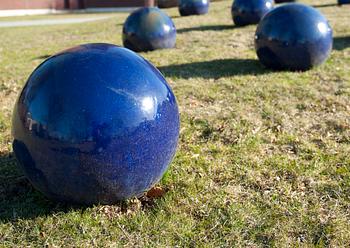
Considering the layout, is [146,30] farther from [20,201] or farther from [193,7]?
[193,7]

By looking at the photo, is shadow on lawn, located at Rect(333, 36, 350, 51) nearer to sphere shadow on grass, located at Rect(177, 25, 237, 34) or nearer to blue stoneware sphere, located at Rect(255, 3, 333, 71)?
blue stoneware sphere, located at Rect(255, 3, 333, 71)

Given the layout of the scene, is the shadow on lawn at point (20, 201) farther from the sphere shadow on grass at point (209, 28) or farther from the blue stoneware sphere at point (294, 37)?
the sphere shadow on grass at point (209, 28)

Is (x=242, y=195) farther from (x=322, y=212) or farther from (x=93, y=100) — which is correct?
(x=93, y=100)

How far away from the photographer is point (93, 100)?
367cm

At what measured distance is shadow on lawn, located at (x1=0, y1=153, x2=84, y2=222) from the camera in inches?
164

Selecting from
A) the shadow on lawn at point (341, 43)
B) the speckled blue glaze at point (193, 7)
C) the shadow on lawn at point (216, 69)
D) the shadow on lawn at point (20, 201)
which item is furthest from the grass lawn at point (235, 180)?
the speckled blue glaze at point (193, 7)

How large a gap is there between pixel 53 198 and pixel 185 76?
5137 millimetres

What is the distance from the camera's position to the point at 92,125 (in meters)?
3.64

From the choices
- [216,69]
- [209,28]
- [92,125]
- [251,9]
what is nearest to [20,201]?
[92,125]

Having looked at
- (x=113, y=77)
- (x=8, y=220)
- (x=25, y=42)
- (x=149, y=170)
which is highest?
(x=113, y=77)

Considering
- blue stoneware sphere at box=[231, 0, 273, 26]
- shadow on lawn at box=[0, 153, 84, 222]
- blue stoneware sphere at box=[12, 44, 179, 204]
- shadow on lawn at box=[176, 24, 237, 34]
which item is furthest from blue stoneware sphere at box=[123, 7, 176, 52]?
blue stoneware sphere at box=[12, 44, 179, 204]

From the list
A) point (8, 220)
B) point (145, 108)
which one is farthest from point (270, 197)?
point (8, 220)

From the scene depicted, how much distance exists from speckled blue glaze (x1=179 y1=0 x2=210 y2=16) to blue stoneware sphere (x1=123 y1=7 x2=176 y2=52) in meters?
9.59

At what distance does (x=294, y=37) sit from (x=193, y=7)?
12.8 metres
